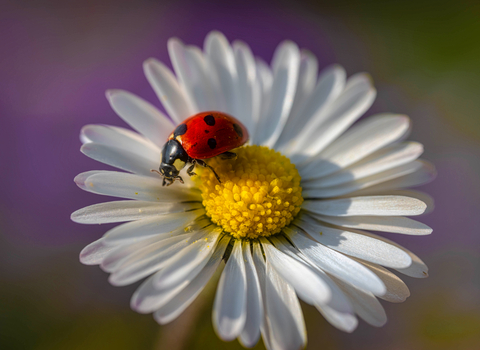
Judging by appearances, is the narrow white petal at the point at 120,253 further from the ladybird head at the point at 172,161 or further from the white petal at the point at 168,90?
the white petal at the point at 168,90

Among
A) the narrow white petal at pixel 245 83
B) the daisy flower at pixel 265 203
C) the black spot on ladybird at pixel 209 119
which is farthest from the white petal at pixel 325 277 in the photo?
the narrow white petal at pixel 245 83

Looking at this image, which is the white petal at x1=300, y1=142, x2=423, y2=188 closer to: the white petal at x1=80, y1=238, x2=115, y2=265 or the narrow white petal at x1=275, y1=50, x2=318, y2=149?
the narrow white petal at x1=275, y1=50, x2=318, y2=149

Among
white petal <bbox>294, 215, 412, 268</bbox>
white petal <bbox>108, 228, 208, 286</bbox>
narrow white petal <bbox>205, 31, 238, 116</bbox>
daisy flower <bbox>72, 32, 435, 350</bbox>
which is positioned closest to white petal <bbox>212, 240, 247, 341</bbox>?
daisy flower <bbox>72, 32, 435, 350</bbox>

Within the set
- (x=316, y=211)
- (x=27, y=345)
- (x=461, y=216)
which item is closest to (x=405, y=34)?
(x=461, y=216)

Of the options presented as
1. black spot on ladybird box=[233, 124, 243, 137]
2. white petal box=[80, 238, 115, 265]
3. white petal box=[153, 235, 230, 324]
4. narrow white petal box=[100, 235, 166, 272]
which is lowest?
white petal box=[153, 235, 230, 324]

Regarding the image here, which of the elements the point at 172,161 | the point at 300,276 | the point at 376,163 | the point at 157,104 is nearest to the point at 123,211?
the point at 172,161
